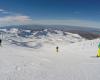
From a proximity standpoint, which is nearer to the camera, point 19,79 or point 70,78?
point 19,79

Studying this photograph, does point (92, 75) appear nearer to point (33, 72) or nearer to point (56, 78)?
point (56, 78)

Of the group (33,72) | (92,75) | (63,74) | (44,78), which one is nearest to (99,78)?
(92,75)

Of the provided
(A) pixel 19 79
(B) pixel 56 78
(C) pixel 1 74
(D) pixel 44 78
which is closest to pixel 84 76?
(B) pixel 56 78

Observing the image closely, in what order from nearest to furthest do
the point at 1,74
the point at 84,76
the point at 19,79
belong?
the point at 19,79, the point at 1,74, the point at 84,76

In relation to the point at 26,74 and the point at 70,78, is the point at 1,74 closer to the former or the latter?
the point at 26,74

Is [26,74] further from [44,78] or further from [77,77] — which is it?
[77,77]

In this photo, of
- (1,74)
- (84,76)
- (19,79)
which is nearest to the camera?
(19,79)

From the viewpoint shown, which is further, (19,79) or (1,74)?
(1,74)

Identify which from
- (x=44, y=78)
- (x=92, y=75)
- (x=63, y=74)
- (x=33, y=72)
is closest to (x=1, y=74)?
(x=33, y=72)
